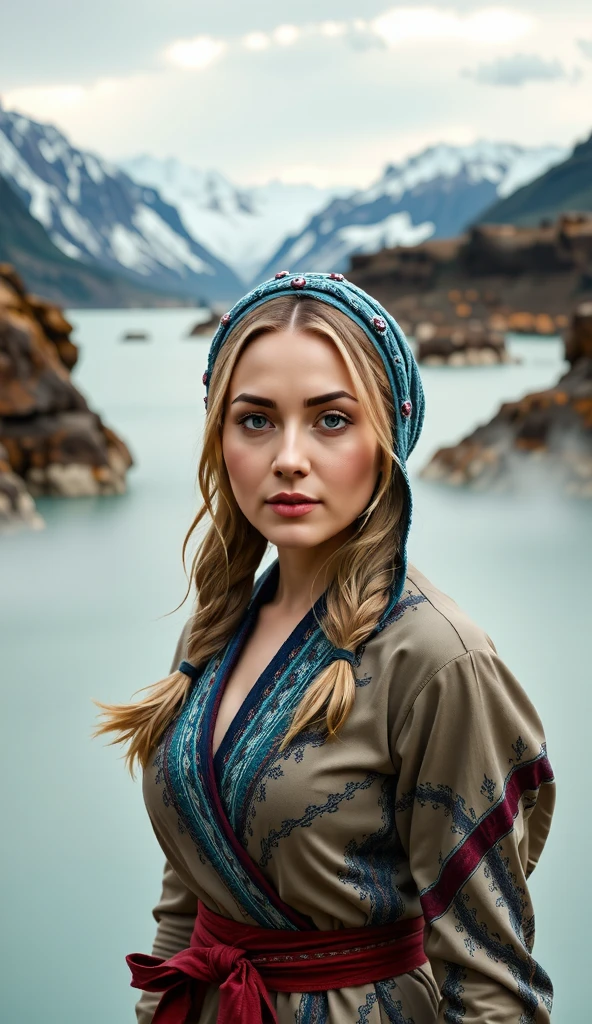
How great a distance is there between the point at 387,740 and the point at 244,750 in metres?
0.11

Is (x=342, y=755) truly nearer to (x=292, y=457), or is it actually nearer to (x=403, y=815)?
(x=403, y=815)

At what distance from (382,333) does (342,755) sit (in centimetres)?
32

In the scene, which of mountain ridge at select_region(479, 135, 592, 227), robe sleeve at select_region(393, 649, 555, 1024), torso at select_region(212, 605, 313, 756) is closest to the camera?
robe sleeve at select_region(393, 649, 555, 1024)

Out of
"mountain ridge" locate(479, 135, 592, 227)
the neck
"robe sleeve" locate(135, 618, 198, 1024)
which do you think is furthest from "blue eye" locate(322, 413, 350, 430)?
"mountain ridge" locate(479, 135, 592, 227)

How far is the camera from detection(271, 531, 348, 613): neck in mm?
968

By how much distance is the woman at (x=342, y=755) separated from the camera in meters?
0.84

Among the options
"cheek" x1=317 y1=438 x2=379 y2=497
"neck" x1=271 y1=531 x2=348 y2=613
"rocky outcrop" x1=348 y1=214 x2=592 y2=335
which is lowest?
"neck" x1=271 y1=531 x2=348 y2=613

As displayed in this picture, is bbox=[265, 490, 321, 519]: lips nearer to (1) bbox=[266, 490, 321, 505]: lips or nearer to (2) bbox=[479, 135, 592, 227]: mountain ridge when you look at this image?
(1) bbox=[266, 490, 321, 505]: lips

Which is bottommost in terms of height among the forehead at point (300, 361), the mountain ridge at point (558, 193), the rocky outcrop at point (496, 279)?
the forehead at point (300, 361)

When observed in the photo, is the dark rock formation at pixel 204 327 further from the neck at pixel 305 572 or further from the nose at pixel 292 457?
the nose at pixel 292 457

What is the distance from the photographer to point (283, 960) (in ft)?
2.98

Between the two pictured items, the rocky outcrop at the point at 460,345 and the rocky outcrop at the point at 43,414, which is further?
the rocky outcrop at the point at 460,345

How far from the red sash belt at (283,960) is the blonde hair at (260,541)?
6.2 inches

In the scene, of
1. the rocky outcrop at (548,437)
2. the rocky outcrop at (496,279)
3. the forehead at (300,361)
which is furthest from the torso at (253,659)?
the rocky outcrop at (496,279)
